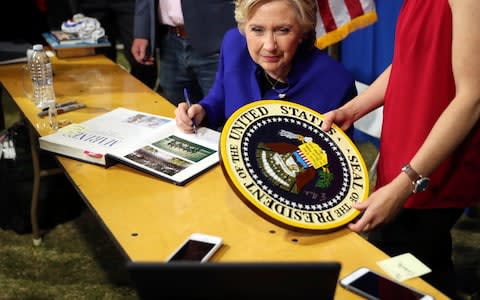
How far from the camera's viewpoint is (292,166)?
149 cm

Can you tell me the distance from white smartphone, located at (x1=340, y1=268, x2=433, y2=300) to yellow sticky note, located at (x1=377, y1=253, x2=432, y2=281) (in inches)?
1.6

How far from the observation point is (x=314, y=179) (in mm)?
1475

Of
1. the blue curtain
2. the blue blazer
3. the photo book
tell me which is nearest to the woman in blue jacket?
the blue blazer

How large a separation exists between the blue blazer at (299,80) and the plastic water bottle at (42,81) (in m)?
0.67

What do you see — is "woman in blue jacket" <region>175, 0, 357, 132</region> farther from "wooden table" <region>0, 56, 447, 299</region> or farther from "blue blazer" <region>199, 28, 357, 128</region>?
"wooden table" <region>0, 56, 447, 299</region>

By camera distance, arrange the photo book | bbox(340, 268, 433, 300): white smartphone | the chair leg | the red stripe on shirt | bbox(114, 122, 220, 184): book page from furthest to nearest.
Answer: the red stripe on shirt < the photo book < the chair leg < bbox(114, 122, 220, 184): book page < bbox(340, 268, 433, 300): white smartphone

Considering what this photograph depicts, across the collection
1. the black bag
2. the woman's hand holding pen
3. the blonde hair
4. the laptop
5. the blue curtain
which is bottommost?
the black bag

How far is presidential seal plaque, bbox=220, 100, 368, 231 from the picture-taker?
1.40 meters

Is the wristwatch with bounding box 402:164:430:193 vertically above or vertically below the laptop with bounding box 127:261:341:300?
below

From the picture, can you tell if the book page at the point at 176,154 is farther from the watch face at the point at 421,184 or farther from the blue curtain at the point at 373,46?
the blue curtain at the point at 373,46

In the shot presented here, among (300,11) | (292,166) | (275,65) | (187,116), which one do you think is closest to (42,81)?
(187,116)

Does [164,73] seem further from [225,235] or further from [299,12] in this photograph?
[225,235]

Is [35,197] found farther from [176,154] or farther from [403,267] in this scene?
[403,267]

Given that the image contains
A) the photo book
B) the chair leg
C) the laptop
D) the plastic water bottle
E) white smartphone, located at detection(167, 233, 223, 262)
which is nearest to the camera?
the laptop
